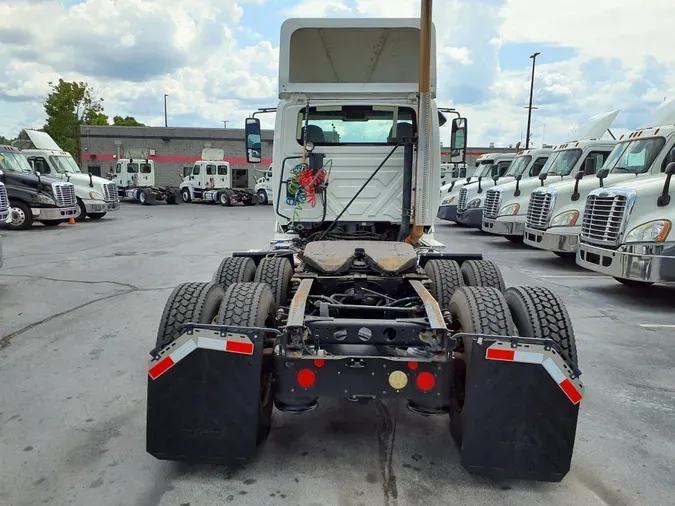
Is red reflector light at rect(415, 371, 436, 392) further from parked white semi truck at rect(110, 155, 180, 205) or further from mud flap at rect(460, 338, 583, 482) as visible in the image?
parked white semi truck at rect(110, 155, 180, 205)

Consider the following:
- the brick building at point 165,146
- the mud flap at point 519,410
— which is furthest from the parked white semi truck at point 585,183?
the brick building at point 165,146

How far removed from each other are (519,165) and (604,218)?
8.78 m

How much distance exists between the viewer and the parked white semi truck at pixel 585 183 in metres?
8.48

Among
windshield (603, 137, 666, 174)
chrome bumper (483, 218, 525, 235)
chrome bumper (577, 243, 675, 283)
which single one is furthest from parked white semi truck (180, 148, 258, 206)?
chrome bumper (577, 243, 675, 283)

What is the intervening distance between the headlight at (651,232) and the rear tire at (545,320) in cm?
450

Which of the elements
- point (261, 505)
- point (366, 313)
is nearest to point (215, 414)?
point (261, 505)

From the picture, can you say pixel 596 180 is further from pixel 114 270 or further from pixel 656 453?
pixel 114 270

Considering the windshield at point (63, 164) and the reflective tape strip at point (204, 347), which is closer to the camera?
the reflective tape strip at point (204, 347)

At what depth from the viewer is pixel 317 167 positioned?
5.76 m

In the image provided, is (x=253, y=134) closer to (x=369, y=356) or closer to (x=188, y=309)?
(x=188, y=309)

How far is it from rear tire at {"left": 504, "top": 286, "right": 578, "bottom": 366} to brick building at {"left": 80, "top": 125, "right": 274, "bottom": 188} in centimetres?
3547

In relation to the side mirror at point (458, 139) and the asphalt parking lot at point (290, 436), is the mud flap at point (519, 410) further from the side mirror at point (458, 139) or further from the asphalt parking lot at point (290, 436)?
the side mirror at point (458, 139)

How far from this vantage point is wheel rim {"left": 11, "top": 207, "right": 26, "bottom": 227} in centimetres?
1573

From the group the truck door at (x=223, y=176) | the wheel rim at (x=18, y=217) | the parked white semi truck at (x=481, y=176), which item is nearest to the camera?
the wheel rim at (x=18, y=217)
